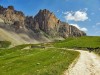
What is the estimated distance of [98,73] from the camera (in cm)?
3762

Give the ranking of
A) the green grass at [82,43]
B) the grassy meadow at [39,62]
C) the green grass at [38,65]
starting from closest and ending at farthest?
the green grass at [38,65] < the grassy meadow at [39,62] < the green grass at [82,43]

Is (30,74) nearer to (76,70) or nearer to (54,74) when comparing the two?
(54,74)

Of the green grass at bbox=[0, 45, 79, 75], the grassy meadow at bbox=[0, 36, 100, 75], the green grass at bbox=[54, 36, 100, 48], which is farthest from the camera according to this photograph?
the green grass at bbox=[54, 36, 100, 48]

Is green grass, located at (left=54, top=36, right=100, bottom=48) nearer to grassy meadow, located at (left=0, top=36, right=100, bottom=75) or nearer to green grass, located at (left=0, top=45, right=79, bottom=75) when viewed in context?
grassy meadow, located at (left=0, top=36, right=100, bottom=75)

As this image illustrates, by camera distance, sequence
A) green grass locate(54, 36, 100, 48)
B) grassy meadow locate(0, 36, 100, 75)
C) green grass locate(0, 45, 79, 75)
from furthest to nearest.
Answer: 1. green grass locate(54, 36, 100, 48)
2. grassy meadow locate(0, 36, 100, 75)
3. green grass locate(0, 45, 79, 75)

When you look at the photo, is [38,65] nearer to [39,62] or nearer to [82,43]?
[39,62]

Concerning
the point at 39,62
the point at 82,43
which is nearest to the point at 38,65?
the point at 39,62

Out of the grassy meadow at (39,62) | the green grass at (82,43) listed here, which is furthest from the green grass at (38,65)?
the green grass at (82,43)

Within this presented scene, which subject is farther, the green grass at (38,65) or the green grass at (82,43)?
the green grass at (82,43)

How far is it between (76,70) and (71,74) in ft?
10.4

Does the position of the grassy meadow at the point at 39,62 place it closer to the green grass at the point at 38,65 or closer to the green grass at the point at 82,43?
the green grass at the point at 38,65

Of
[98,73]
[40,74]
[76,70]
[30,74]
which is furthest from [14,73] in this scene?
→ [98,73]

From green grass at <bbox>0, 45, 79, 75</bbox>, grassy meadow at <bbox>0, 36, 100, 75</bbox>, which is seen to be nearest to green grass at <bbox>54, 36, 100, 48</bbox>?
grassy meadow at <bbox>0, 36, 100, 75</bbox>

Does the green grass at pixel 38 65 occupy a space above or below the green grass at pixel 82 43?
below
